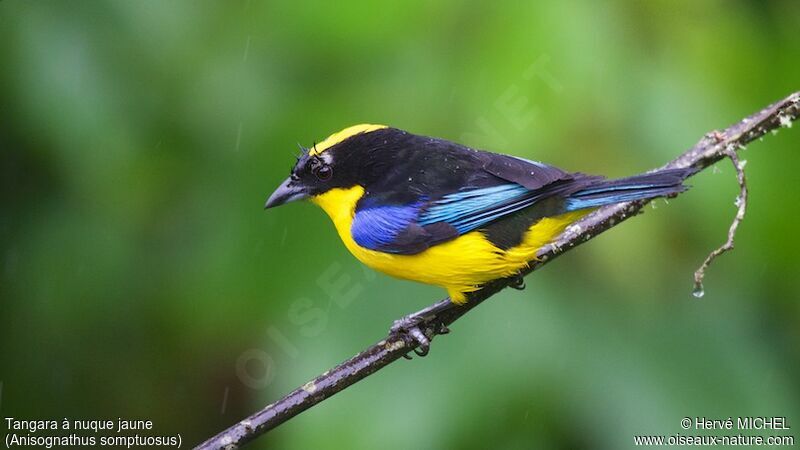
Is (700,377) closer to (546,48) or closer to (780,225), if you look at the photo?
(780,225)

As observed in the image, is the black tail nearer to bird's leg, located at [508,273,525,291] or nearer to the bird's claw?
bird's leg, located at [508,273,525,291]

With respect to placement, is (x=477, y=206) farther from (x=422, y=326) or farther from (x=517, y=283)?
(x=422, y=326)

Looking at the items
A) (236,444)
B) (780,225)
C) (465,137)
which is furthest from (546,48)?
(236,444)

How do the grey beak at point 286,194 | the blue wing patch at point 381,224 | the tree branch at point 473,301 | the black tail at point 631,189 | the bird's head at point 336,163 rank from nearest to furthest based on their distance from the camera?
the tree branch at point 473,301, the black tail at point 631,189, the blue wing patch at point 381,224, the grey beak at point 286,194, the bird's head at point 336,163

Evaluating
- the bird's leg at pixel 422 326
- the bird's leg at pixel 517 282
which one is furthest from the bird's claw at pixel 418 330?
the bird's leg at pixel 517 282

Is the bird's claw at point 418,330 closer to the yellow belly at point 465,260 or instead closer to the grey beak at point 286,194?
the yellow belly at point 465,260
